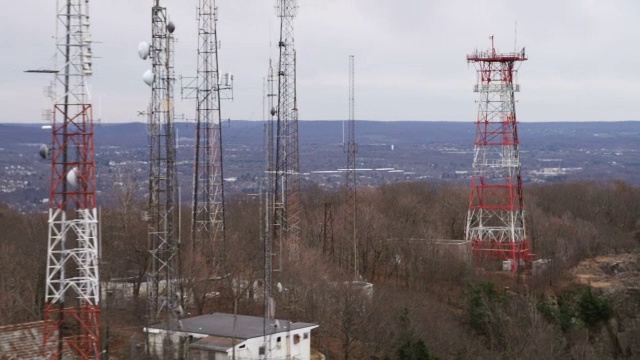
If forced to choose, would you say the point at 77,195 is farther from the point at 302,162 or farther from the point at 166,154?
the point at 302,162

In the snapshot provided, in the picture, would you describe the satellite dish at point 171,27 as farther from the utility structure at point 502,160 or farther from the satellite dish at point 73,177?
the utility structure at point 502,160

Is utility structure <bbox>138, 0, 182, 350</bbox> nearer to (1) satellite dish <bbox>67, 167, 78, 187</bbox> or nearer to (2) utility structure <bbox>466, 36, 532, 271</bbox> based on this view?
(1) satellite dish <bbox>67, 167, 78, 187</bbox>

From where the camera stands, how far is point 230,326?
24.3 meters

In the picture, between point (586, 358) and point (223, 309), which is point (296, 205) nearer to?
point (223, 309)

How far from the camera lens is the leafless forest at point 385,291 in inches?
1113

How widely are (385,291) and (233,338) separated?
12344 mm

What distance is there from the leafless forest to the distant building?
1.30 metres

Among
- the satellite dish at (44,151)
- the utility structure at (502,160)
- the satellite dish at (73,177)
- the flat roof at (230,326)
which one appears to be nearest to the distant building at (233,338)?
the flat roof at (230,326)

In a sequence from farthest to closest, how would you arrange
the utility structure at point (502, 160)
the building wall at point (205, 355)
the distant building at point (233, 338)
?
the utility structure at point (502, 160) < the distant building at point (233, 338) < the building wall at point (205, 355)

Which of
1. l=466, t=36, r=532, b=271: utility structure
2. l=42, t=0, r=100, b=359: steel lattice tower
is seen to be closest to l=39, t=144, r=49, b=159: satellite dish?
l=42, t=0, r=100, b=359: steel lattice tower

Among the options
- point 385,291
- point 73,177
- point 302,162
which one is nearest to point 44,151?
point 73,177

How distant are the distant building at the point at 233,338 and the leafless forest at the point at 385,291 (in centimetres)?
130

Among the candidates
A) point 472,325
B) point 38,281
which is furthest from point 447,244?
point 38,281

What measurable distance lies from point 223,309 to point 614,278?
20.3m
